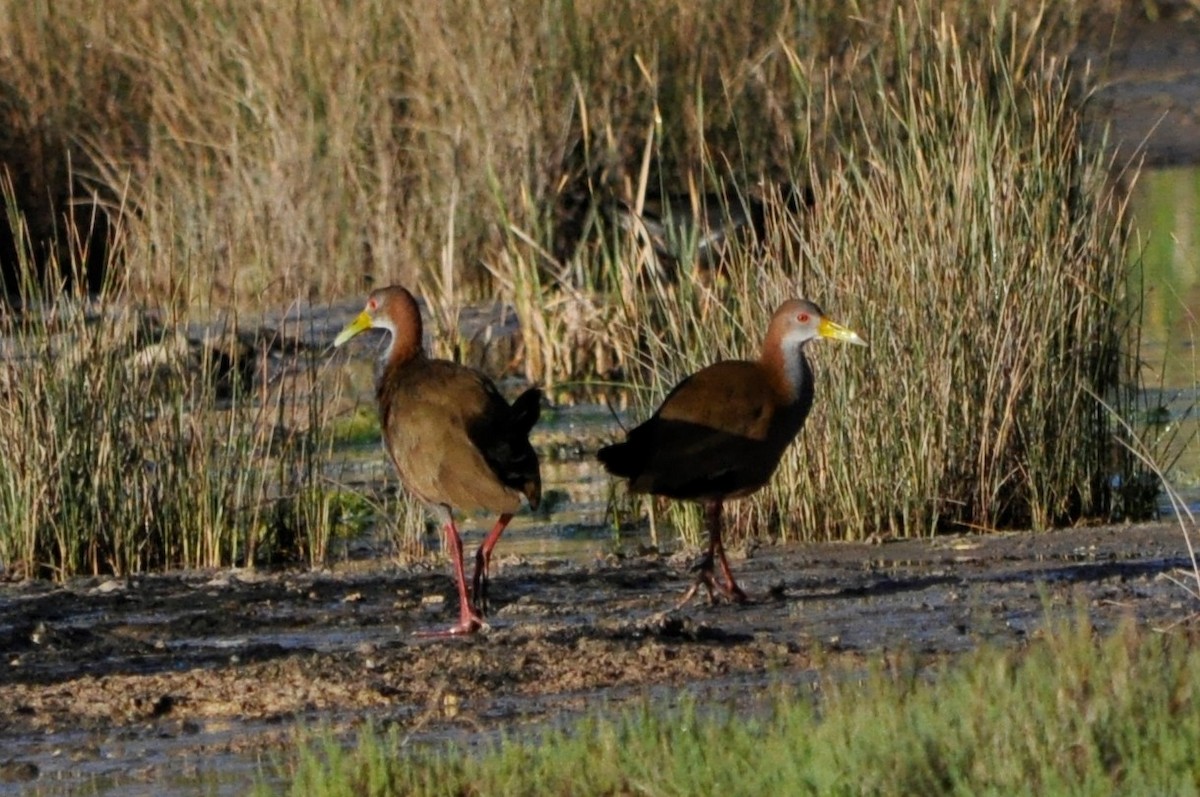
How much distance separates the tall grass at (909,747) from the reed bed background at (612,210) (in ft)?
13.6

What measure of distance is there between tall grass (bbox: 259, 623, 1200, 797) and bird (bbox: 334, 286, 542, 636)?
8.12 ft

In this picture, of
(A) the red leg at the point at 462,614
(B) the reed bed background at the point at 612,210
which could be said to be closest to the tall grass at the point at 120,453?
(B) the reed bed background at the point at 612,210

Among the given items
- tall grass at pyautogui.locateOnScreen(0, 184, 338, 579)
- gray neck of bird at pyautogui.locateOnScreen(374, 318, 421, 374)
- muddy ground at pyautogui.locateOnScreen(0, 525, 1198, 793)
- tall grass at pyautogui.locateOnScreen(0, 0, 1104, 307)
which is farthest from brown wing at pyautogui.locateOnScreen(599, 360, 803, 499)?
tall grass at pyautogui.locateOnScreen(0, 0, 1104, 307)

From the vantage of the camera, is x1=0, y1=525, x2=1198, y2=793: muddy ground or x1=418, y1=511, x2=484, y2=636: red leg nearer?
x1=0, y1=525, x2=1198, y2=793: muddy ground

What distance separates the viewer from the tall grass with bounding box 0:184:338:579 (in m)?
9.43

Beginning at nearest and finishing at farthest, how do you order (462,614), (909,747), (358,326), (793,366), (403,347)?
(909,747), (462,614), (793,366), (403,347), (358,326)

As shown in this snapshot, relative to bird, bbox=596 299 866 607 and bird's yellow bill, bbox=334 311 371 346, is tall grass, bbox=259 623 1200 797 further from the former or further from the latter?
bird's yellow bill, bbox=334 311 371 346

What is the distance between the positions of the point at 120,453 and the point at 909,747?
541cm

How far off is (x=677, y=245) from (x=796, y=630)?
388cm

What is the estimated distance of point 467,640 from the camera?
7516mm

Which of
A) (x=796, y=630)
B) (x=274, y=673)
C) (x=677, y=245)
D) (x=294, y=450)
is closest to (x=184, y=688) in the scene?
(x=274, y=673)

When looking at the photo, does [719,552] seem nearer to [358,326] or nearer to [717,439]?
[717,439]

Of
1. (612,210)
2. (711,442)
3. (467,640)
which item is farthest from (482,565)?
(612,210)

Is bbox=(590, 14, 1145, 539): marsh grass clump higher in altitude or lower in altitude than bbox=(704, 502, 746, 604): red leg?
higher
